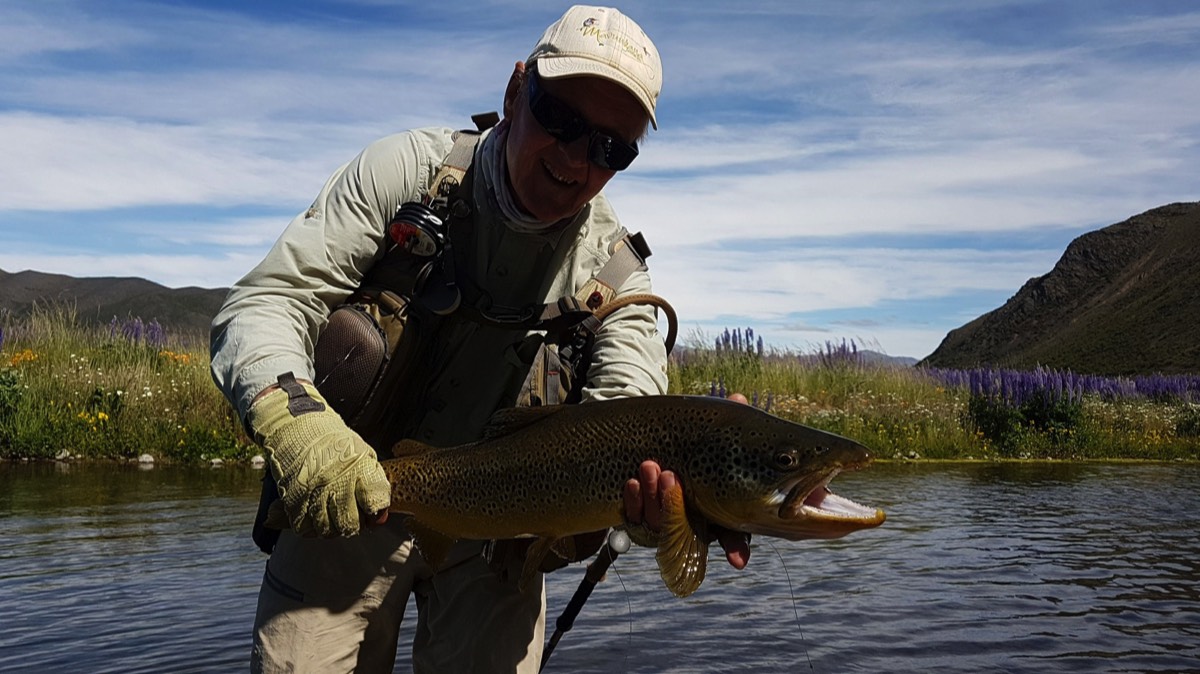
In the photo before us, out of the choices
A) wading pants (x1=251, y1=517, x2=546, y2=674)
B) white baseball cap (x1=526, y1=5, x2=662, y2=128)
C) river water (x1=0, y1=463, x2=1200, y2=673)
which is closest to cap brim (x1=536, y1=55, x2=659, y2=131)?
white baseball cap (x1=526, y1=5, x2=662, y2=128)

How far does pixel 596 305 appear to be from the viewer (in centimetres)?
381

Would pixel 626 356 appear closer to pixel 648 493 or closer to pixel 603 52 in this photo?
pixel 648 493

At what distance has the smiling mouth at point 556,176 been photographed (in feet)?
11.9

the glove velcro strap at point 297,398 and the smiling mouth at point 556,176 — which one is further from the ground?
the smiling mouth at point 556,176

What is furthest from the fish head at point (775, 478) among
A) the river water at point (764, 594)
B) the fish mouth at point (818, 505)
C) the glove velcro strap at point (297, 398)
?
the river water at point (764, 594)

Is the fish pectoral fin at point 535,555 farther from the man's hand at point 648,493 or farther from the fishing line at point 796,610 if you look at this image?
the fishing line at point 796,610

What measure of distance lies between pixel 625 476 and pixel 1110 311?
167 ft

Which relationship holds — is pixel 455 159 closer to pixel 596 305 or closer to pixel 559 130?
pixel 559 130

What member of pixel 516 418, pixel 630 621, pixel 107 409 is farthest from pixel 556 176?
pixel 107 409

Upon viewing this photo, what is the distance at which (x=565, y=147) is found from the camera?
11.7 feet

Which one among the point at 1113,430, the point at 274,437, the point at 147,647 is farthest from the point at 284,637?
the point at 1113,430

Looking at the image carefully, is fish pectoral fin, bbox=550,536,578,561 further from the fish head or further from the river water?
the river water

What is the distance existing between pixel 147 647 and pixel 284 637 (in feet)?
8.39

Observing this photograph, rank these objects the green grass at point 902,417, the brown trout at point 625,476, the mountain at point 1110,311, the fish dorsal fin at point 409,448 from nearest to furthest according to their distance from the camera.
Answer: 1. the brown trout at point 625,476
2. the fish dorsal fin at point 409,448
3. the green grass at point 902,417
4. the mountain at point 1110,311
